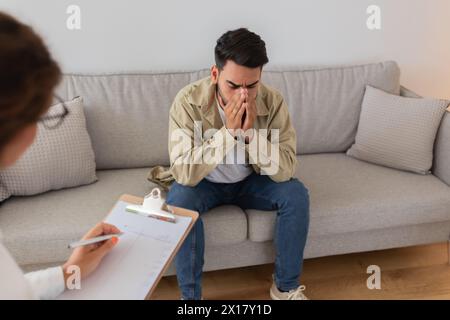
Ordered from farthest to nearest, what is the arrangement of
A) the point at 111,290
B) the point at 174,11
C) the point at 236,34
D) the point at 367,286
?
the point at 174,11, the point at 367,286, the point at 236,34, the point at 111,290

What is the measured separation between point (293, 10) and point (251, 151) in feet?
3.33

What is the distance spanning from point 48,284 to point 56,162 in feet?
2.85

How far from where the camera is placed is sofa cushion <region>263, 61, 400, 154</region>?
222 centimetres

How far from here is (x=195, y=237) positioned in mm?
1630

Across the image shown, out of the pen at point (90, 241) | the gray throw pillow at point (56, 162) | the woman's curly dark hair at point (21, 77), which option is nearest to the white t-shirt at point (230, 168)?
the gray throw pillow at point (56, 162)

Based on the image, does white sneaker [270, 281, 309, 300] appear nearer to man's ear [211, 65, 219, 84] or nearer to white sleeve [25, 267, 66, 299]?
man's ear [211, 65, 219, 84]

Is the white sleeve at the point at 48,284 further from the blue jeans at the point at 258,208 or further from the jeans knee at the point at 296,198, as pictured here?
the jeans knee at the point at 296,198

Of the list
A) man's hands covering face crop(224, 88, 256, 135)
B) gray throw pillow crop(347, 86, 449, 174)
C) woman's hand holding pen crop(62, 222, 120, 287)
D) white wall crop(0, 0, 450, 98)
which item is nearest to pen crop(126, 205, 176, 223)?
woman's hand holding pen crop(62, 222, 120, 287)

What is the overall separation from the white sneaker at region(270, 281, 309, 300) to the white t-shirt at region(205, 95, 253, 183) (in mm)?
450

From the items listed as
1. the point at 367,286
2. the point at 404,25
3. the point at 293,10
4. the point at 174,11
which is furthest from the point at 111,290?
the point at 404,25

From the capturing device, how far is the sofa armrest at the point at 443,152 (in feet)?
6.60

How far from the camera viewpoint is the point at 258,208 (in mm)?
1781

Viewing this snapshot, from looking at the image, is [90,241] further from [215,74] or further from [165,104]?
[165,104]

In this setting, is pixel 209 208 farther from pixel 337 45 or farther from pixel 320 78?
pixel 337 45
